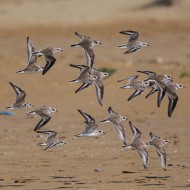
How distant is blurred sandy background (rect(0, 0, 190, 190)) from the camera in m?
12.5

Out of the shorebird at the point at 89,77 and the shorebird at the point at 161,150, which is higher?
A: the shorebird at the point at 89,77

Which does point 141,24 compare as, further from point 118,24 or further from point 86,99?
point 86,99

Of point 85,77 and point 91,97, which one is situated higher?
point 85,77

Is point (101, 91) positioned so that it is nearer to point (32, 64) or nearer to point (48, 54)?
point (48, 54)

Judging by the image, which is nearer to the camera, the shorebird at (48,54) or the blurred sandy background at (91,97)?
the blurred sandy background at (91,97)

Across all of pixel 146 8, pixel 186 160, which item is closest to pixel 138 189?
pixel 186 160

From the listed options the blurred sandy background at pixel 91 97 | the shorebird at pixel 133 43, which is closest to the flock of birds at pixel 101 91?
the shorebird at pixel 133 43

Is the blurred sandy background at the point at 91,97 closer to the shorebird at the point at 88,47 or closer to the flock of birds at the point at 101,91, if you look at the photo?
the flock of birds at the point at 101,91

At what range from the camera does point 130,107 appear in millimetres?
18812

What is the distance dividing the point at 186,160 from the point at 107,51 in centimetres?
1343

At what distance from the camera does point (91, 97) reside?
1959 centimetres

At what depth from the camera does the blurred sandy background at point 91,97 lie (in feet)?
41.0

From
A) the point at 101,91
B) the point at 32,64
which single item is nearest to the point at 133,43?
the point at 101,91

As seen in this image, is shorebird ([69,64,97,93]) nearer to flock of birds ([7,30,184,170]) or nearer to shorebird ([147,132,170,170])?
flock of birds ([7,30,184,170])
